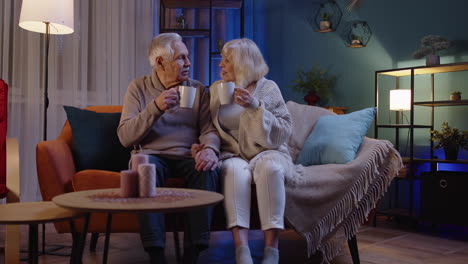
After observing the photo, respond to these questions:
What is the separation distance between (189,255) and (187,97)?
0.58 m

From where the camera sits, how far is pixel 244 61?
7.20 ft

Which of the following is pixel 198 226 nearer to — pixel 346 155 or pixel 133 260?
pixel 133 260

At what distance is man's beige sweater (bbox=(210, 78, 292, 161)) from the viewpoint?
1.97 meters

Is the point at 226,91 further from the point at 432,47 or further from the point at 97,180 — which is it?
the point at 432,47

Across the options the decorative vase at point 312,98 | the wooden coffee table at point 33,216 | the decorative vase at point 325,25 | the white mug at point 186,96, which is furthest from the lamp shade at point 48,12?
the decorative vase at point 325,25

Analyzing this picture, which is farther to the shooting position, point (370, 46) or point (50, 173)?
point (370, 46)

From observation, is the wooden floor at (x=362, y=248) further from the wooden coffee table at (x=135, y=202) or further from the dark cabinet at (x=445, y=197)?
the wooden coffee table at (x=135, y=202)

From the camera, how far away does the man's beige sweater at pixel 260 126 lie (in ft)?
6.46

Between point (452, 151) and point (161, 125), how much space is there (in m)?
2.11

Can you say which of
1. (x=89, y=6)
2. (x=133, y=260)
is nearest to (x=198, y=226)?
(x=133, y=260)

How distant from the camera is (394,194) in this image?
3764 mm

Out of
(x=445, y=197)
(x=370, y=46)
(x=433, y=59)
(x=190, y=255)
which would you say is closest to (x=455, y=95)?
(x=433, y=59)

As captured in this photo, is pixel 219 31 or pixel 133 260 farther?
pixel 219 31

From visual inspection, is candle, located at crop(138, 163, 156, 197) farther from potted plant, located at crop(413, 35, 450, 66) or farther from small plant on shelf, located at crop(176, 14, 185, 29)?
small plant on shelf, located at crop(176, 14, 185, 29)
